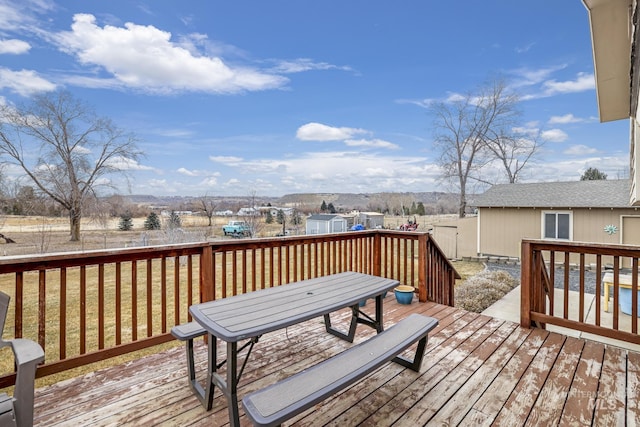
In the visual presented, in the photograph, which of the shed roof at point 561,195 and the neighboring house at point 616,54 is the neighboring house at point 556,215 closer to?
the shed roof at point 561,195

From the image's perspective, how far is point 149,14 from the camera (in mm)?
10391

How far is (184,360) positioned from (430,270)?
10.7ft

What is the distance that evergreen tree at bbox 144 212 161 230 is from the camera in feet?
49.2

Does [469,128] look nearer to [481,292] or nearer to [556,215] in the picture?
[556,215]

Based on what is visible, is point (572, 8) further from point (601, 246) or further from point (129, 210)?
point (129, 210)

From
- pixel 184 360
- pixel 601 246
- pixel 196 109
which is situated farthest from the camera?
pixel 196 109

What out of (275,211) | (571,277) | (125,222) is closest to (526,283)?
(571,277)

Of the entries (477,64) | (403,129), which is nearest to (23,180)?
(403,129)

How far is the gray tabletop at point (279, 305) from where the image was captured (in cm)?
179

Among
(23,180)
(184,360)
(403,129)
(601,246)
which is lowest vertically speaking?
(184,360)

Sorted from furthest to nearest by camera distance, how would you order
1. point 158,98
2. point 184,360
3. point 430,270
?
point 158,98 < point 430,270 < point 184,360

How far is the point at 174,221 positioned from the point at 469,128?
1745 centimetres

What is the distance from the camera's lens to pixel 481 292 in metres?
7.70

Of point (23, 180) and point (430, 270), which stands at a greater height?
point (23, 180)
